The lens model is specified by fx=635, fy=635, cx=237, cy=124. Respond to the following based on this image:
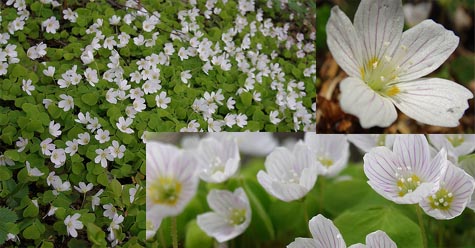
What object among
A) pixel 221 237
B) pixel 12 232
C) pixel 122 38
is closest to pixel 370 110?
pixel 221 237

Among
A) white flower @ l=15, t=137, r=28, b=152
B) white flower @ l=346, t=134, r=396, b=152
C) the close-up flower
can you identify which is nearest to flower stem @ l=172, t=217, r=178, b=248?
the close-up flower

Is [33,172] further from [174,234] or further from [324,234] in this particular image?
[324,234]

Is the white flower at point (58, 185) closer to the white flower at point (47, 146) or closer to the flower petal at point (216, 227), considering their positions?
the white flower at point (47, 146)

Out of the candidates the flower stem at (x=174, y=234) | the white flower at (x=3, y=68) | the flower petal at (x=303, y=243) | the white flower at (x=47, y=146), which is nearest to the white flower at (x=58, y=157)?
the white flower at (x=47, y=146)

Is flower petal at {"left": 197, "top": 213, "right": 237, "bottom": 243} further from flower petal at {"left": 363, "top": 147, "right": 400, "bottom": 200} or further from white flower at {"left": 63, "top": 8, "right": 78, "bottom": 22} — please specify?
white flower at {"left": 63, "top": 8, "right": 78, "bottom": 22}

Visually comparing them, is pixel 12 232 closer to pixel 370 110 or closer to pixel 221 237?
pixel 221 237

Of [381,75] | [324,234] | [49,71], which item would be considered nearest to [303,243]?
[324,234]

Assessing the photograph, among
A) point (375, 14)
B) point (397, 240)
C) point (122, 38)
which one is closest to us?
point (397, 240)
